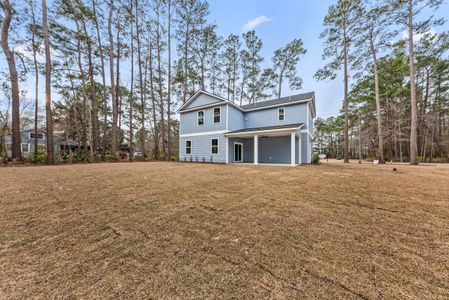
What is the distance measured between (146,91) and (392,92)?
26577mm

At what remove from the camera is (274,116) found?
40.4 ft

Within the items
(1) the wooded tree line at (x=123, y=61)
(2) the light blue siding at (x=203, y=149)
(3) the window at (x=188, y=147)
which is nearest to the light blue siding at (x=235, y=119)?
(2) the light blue siding at (x=203, y=149)

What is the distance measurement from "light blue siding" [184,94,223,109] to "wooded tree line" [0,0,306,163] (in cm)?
366

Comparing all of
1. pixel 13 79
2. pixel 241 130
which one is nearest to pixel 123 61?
pixel 13 79

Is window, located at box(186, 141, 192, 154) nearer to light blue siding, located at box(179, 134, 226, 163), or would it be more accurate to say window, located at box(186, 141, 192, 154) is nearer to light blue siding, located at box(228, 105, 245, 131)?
light blue siding, located at box(179, 134, 226, 163)

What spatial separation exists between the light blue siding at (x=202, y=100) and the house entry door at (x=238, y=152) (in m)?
Answer: 3.70

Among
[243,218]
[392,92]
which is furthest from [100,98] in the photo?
[392,92]

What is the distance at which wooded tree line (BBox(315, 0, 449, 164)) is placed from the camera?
1179 cm

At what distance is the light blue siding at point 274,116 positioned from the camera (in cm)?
1139

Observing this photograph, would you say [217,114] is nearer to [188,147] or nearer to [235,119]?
[235,119]

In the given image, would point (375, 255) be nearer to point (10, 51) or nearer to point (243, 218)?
point (243, 218)

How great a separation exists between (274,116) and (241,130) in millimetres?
2700

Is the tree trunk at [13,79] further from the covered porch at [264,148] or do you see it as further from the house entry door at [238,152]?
the house entry door at [238,152]

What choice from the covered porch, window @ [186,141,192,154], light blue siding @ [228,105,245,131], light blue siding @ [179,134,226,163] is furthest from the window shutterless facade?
window @ [186,141,192,154]
